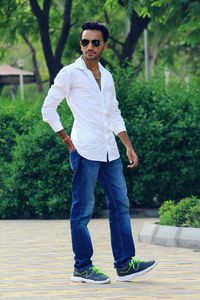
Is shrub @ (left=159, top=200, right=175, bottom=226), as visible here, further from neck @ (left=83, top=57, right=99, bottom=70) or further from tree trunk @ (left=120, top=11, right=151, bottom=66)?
tree trunk @ (left=120, top=11, right=151, bottom=66)

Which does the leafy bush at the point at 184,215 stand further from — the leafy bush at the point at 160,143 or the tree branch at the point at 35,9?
the tree branch at the point at 35,9

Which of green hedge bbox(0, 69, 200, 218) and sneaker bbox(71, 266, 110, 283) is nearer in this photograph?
sneaker bbox(71, 266, 110, 283)

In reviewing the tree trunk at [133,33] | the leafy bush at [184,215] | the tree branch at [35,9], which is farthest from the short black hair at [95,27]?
the tree trunk at [133,33]

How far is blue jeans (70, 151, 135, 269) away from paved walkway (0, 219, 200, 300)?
26cm

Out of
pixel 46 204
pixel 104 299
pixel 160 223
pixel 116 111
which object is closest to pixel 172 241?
pixel 160 223

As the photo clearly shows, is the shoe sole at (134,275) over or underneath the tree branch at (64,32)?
underneath

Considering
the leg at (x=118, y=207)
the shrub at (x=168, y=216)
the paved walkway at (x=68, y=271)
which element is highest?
the leg at (x=118, y=207)

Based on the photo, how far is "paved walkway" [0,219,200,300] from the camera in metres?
8.62

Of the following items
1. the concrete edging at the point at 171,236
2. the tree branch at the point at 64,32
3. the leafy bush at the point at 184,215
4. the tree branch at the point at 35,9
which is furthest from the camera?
the tree branch at the point at 64,32

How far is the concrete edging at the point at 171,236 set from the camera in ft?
40.0

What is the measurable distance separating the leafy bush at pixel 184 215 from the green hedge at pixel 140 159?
15.5 feet

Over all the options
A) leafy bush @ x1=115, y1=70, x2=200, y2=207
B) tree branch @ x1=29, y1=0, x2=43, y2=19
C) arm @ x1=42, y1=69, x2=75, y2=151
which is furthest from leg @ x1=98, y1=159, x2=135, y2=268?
tree branch @ x1=29, y1=0, x2=43, y2=19

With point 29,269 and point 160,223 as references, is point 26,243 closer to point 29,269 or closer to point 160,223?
point 160,223

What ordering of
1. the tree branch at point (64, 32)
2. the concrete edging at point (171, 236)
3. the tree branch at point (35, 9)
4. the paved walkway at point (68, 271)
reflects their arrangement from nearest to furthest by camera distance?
the paved walkway at point (68, 271), the concrete edging at point (171, 236), the tree branch at point (35, 9), the tree branch at point (64, 32)
